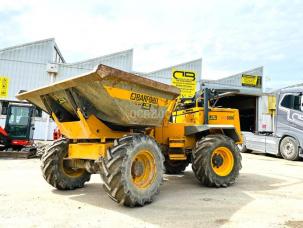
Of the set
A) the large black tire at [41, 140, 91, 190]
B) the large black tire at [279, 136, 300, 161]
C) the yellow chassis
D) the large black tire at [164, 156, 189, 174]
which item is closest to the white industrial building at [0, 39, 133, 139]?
the large black tire at [164, 156, 189, 174]

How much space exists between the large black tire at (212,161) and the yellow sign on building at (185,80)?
1531 centimetres

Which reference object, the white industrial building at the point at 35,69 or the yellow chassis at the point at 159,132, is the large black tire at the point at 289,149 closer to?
the yellow chassis at the point at 159,132

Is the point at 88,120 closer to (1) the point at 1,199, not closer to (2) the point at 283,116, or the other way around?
(1) the point at 1,199

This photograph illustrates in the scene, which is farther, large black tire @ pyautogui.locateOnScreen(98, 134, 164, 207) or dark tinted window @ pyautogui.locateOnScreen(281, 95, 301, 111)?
dark tinted window @ pyautogui.locateOnScreen(281, 95, 301, 111)

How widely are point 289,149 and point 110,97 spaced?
422 inches

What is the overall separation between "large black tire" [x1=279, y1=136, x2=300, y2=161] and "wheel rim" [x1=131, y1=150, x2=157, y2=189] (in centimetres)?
947

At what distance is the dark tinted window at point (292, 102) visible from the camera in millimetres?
12148

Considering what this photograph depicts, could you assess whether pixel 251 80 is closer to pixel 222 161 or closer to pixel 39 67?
pixel 39 67

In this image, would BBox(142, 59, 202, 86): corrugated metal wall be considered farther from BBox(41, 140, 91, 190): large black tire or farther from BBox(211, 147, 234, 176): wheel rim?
BBox(41, 140, 91, 190): large black tire

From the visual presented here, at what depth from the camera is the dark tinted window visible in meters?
→ 12.1

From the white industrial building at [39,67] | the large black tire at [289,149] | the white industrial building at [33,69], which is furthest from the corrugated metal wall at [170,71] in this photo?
the large black tire at [289,149]

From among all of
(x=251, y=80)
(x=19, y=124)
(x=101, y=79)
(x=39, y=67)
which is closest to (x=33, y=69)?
(x=39, y=67)

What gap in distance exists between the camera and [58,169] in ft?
18.1

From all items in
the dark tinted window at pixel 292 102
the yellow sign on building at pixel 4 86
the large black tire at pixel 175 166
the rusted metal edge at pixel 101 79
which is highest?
the yellow sign on building at pixel 4 86
